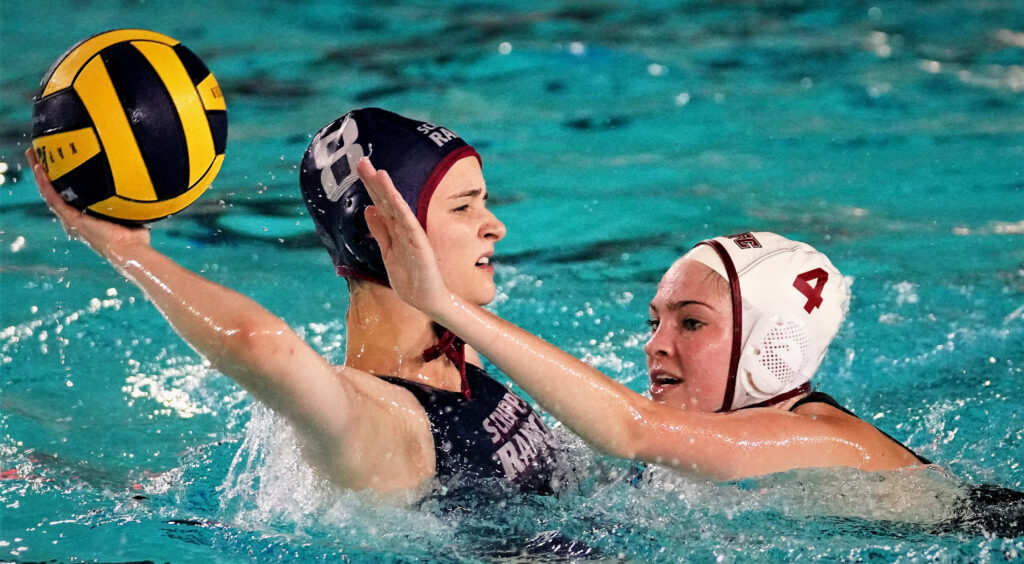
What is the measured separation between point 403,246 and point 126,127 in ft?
2.70

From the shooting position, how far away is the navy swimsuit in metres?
2.92

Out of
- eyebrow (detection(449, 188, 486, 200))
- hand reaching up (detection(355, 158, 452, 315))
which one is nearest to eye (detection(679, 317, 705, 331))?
eyebrow (detection(449, 188, 486, 200))

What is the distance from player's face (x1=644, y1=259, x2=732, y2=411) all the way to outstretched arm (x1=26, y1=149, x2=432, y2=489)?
42.5 inches

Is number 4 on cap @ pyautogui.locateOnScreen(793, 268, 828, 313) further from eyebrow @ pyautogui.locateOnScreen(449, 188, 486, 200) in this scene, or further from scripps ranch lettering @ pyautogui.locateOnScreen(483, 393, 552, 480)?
eyebrow @ pyautogui.locateOnScreen(449, 188, 486, 200)

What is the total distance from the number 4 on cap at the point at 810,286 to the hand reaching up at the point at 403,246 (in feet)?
4.27

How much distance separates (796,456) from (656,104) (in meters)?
5.59

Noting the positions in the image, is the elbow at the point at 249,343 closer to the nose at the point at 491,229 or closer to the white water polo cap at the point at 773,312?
the nose at the point at 491,229

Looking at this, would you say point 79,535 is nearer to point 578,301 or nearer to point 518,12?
point 578,301

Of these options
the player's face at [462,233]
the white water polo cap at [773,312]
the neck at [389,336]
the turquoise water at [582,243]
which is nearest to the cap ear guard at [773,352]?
the white water polo cap at [773,312]

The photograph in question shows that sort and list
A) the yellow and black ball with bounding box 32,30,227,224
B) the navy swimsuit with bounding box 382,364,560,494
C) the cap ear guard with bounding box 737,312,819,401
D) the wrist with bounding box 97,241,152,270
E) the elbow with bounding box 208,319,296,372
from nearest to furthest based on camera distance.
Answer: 1. the elbow with bounding box 208,319,296,372
2. the wrist with bounding box 97,241,152,270
3. the yellow and black ball with bounding box 32,30,227,224
4. the navy swimsuit with bounding box 382,364,560,494
5. the cap ear guard with bounding box 737,312,819,401

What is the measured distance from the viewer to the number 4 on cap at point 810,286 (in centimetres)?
333

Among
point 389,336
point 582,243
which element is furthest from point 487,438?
point 582,243

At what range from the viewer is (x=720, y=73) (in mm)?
8812

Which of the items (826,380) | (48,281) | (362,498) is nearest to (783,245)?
(362,498)
